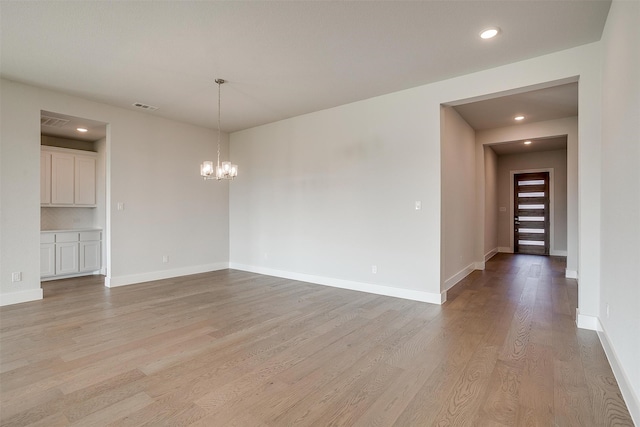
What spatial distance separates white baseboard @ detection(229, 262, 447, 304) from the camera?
165 inches

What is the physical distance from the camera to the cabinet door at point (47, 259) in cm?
534

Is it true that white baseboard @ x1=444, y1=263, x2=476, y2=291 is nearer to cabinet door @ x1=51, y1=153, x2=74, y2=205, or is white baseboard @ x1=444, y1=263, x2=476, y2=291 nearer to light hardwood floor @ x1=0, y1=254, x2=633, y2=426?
light hardwood floor @ x1=0, y1=254, x2=633, y2=426

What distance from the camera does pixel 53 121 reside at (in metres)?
4.94

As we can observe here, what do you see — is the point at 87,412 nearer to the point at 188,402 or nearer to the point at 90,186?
the point at 188,402

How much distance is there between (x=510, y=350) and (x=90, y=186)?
23.5 ft

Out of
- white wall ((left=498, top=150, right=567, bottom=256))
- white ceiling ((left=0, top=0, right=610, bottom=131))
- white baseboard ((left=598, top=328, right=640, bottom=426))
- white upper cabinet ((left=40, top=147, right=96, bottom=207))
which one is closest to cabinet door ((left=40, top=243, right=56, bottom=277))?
white upper cabinet ((left=40, top=147, right=96, bottom=207))

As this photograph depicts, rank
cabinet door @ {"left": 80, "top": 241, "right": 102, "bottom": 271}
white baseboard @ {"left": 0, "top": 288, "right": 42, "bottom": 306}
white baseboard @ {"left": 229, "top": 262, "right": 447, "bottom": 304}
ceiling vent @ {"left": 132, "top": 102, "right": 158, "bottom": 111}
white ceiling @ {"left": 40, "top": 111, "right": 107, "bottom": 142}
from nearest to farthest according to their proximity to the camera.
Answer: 1. white baseboard @ {"left": 0, "top": 288, "right": 42, "bottom": 306}
2. white baseboard @ {"left": 229, "top": 262, "right": 447, "bottom": 304}
3. white ceiling @ {"left": 40, "top": 111, "right": 107, "bottom": 142}
4. ceiling vent @ {"left": 132, "top": 102, "right": 158, "bottom": 111}
5. cabinet door @ {"left": 80, "top": 241, "right": 102, "bottom": 271}

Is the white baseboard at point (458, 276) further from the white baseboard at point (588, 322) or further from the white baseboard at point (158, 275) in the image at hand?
the white baseboard at point (158, 275)

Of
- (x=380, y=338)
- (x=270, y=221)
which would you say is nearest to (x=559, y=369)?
(x=380, y=338)

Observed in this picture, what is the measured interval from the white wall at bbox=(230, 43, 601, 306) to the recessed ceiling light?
0.80m

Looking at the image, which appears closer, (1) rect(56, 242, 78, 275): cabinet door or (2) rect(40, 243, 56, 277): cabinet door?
(2) rect(40, 243, 56, 277): cabinet door

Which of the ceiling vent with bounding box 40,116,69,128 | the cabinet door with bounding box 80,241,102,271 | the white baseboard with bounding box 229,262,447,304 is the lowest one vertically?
the white baseboard with bounding box 229,262,447,304

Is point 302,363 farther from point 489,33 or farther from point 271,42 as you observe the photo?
point 489,33

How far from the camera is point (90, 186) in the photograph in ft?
20.2
